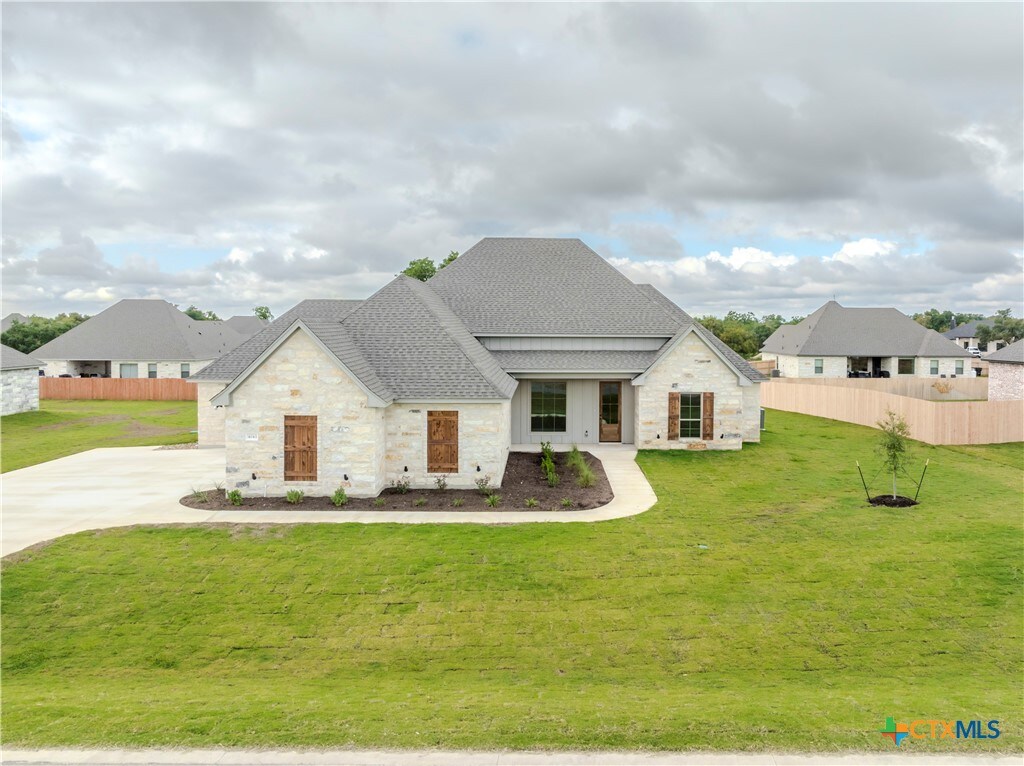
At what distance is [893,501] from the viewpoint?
59.2 feet

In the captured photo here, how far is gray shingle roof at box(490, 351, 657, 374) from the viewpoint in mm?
26156

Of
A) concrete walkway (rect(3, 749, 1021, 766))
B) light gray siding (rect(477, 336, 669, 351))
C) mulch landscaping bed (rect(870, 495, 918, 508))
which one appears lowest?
concrete walkway (rect(3, 749, 1021, 766))

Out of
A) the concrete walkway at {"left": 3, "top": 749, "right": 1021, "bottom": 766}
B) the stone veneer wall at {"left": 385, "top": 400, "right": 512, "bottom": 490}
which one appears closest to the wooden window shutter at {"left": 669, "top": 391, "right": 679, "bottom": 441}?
the stone veneer wall at {"left": 385, "top": 400, "right": 512, "bottom": 490}

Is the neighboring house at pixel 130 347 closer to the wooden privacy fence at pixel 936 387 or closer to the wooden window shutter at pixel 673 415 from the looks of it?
the wooden window shutter at pixel 673 415

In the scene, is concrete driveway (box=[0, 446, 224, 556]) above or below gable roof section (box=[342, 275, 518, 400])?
below

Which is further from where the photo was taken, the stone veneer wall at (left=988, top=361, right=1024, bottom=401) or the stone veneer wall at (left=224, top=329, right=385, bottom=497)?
the stone veneer wall at (left=988, top=361, right=1024, bottom=401)

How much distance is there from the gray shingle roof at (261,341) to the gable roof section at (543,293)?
4.72 metres

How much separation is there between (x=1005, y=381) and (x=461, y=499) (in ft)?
107

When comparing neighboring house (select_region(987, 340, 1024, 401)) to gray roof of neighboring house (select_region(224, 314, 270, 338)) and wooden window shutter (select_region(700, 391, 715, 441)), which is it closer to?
wooden window shutter (select_region(700, 391, 715, 441))

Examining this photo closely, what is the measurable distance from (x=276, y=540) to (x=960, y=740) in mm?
13080

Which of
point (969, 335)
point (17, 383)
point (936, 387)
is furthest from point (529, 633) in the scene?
point (969, 335)

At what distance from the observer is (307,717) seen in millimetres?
8148

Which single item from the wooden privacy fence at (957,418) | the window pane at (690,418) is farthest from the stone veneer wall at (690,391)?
the wooden privacy fence at (957,418)

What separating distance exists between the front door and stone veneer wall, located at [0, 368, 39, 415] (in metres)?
32.8
